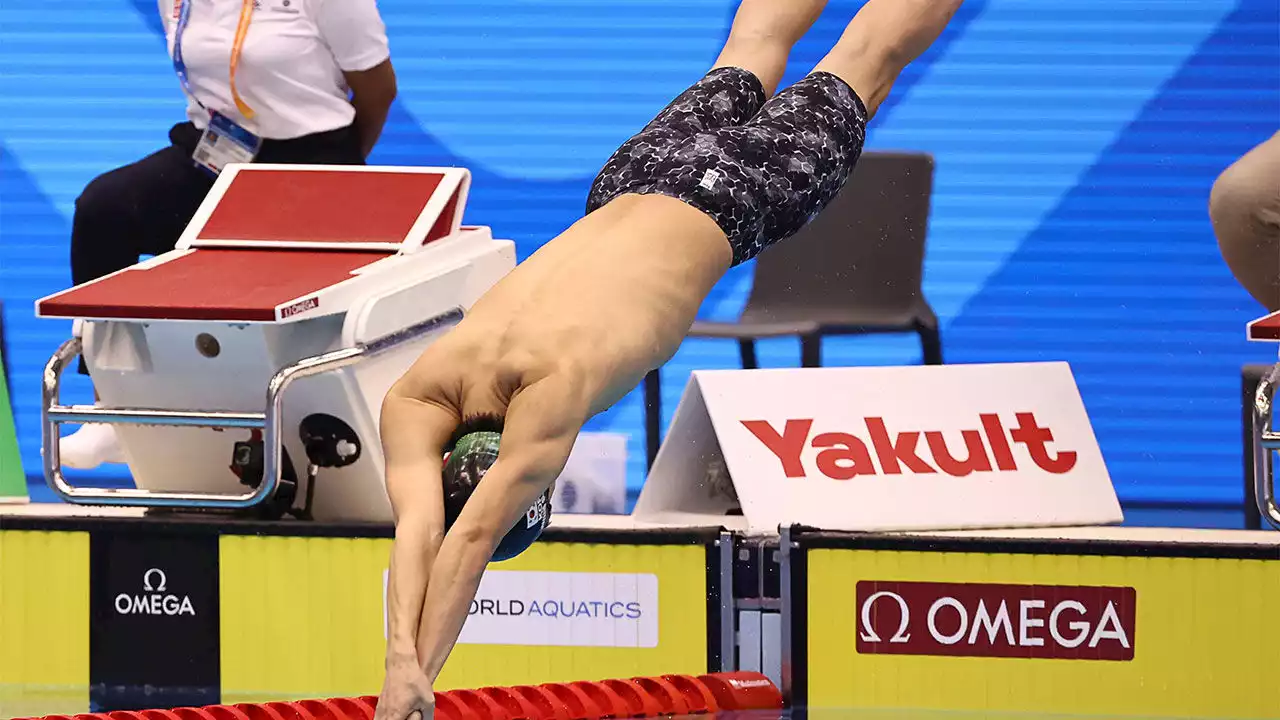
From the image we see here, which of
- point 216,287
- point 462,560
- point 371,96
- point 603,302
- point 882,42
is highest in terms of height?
point 371,96

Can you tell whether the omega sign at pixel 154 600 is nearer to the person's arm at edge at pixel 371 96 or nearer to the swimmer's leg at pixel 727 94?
the person's arm at edge at pixel 371 96

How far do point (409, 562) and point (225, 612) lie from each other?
1944 millimetres

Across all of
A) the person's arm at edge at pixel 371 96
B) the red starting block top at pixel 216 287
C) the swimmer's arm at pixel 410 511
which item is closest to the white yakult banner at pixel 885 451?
the red starting block top at pixel 216 287

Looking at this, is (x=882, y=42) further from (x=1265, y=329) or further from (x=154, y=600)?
(x=154, y=600)

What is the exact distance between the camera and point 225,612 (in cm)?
477

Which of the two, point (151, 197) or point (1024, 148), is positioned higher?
point (1024, 148)

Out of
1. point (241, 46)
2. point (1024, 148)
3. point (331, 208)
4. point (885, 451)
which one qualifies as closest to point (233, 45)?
point (241, 46)

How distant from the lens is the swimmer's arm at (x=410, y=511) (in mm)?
2916

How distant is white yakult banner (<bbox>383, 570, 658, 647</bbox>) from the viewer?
15.1 feet

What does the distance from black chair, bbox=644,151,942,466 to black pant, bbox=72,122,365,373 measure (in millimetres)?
1293

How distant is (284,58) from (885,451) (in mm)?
1842

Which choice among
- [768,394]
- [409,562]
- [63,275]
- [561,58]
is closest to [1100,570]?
[768,394]

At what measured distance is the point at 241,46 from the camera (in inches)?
202

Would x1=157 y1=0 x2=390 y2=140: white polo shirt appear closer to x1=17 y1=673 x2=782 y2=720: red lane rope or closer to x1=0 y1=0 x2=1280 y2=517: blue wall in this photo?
x1=17 y1=673 x2=782 y2=720: red lane rope
